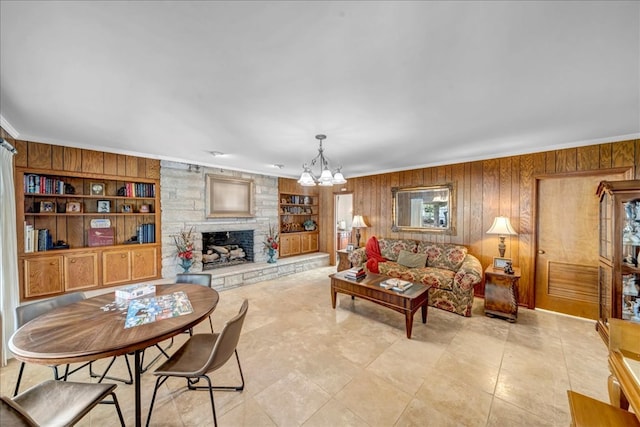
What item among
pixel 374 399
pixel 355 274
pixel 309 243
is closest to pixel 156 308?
pixel 374 399

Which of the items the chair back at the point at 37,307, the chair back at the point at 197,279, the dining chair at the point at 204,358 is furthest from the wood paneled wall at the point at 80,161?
the dining chair at the point at 204,358

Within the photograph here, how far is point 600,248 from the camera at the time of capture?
2.81 meters

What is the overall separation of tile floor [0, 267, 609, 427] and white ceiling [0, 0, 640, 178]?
237cm

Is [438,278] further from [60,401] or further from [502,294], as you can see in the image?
[60,401]

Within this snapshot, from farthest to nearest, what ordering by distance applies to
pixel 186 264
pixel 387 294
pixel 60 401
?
pixel 186 264
pixel 387 294
pixel 60 401

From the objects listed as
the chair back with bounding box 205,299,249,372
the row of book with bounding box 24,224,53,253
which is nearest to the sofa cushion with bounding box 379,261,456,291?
the chair back with bounding box 205,299,249,372

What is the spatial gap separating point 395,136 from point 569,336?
3060 mm

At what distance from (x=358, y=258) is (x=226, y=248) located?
2908 mm

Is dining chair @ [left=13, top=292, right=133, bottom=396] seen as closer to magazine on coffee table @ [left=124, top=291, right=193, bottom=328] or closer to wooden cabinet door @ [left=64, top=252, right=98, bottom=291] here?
magazine on coffee table @ [left=124, top=291, right=193, bottom=328]

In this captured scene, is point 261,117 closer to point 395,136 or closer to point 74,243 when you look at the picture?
point 395,136

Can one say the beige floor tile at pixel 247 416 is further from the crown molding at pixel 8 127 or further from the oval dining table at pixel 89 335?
the crown molding at pixel 8 127

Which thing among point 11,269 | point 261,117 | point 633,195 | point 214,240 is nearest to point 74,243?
point 11,269

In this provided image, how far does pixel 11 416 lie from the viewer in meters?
0.88

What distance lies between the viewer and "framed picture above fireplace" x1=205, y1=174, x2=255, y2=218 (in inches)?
183
